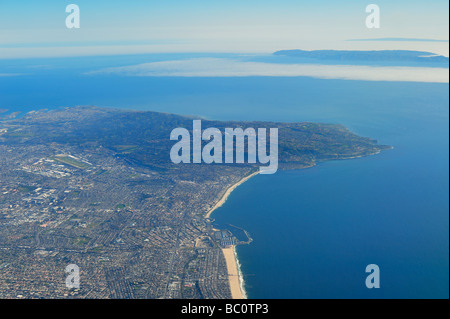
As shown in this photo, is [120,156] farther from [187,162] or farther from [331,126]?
[331,126]

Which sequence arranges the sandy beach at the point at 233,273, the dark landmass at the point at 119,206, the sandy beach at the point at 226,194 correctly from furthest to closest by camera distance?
1. the sandy beach at the point at 226,194
2. the dark landmass at the point at 119,206
3. the sandy beach at the point at 233,273

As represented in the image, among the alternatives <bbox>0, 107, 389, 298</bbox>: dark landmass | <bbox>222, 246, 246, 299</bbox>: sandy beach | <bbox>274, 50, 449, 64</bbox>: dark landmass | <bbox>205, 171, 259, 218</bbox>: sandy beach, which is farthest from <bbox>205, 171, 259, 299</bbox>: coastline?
<bbox>274, 50, 449, 64</bbox>: dark landmass

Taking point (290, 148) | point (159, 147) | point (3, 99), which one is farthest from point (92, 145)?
point (3, 99)

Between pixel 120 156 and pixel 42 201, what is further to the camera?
pixel 120 156

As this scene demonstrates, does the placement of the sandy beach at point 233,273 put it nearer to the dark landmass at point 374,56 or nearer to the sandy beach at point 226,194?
the sandy beach at point 226,194

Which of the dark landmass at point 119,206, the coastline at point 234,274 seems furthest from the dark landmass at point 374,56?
the coastline at point 234,274

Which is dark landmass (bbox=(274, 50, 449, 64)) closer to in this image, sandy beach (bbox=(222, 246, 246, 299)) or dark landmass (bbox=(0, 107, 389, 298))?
dark landmass (bbox=(0, 107, 389, 298))

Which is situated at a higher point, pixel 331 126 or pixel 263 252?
pixel 331 126
